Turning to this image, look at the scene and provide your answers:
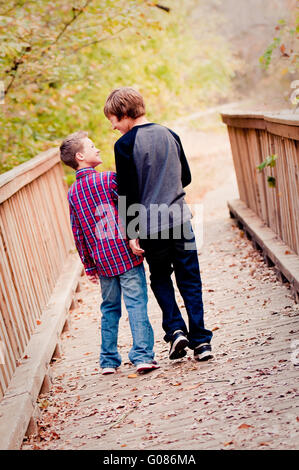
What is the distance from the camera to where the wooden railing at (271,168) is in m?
5.58

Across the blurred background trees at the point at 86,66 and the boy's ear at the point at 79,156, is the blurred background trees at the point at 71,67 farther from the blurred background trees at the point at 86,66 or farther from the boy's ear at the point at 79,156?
the boy's ear at the point at 79,156

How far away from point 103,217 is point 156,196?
1.46 feet

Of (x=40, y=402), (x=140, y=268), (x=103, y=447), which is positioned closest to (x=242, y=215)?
(x=140, y=268)

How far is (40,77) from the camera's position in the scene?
30.8 ft

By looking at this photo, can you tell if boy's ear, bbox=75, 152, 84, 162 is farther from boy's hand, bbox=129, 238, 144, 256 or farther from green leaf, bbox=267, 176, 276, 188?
green leaf, bbox=267, 176, 276, 188

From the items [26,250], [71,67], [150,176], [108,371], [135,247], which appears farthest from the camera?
[71,67]

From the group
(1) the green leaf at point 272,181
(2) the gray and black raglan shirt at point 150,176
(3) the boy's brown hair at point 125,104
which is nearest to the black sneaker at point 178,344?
(2) the gray and black raglan shirt at point 150,176

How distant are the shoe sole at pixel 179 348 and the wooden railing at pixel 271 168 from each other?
70.4 inches

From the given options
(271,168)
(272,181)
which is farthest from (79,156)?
(271,168)

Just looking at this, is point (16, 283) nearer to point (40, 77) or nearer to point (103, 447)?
point (103, 447)

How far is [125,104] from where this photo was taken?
170 inches

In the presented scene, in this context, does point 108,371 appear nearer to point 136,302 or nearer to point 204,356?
point 136,302

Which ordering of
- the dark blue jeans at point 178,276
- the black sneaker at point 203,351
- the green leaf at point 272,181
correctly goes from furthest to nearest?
1. the green leaf at point 272,181
2. the black sneaker at point 203,351
3. the dark blue jeans at point 178,276
